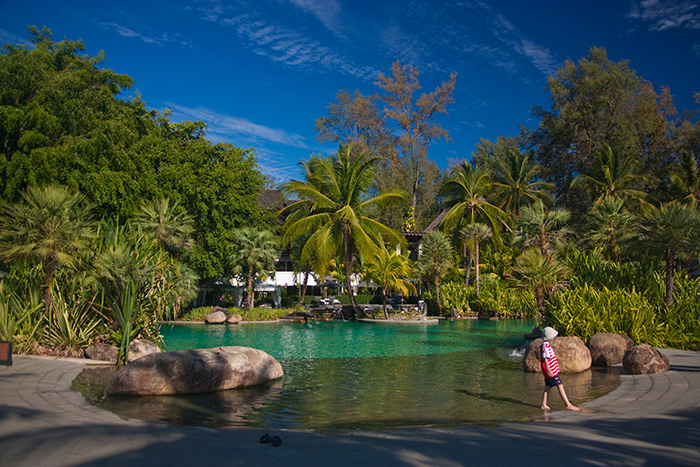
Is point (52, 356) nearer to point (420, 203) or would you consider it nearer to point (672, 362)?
point (672, 362)

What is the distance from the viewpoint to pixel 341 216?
27.8 m

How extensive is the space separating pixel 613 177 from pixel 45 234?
3638cm

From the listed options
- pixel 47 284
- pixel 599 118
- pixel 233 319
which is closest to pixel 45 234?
pixel 47 284

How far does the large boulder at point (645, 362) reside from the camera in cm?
984

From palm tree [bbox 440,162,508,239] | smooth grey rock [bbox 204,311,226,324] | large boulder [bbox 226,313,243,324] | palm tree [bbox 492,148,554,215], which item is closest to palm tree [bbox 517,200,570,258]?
palm tree [bbox 440,162,508,239]

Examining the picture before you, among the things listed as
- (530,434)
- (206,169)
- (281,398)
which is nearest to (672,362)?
(530,434)

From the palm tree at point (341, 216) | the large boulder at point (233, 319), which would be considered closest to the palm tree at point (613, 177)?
the palm tree at point (341, 216)

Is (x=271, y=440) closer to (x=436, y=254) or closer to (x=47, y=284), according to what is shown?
(x=47, y=284)

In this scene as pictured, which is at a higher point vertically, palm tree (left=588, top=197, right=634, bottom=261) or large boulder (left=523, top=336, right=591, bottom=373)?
palm tree (left=588, top=197, right=634, bottom=261)

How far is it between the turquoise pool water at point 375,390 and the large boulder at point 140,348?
3.36 metres

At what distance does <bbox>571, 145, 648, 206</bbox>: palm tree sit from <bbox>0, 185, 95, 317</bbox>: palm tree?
1331 inches

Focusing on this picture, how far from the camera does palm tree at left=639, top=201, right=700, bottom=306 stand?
12867 millimetres

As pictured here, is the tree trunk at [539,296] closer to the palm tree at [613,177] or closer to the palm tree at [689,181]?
the palm tree at [689,181]

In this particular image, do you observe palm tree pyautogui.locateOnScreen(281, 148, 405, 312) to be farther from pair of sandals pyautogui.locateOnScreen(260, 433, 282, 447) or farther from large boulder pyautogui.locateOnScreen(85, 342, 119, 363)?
pair of sandals pyautogui.locateOnScreen(260, 433, 282, 447)
